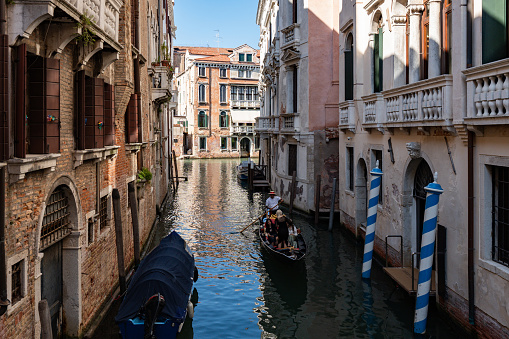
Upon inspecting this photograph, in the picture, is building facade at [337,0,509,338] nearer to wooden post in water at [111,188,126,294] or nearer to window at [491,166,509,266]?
window at [491,166,509,266]

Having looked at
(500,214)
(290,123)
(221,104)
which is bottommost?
(500,214)

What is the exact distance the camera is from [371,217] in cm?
1015

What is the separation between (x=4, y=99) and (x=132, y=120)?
6601 millimetres

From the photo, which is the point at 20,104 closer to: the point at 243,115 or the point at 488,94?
the point at 488,94

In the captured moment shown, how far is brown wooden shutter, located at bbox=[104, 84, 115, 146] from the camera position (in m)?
8.42

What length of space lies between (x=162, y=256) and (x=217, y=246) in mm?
5232

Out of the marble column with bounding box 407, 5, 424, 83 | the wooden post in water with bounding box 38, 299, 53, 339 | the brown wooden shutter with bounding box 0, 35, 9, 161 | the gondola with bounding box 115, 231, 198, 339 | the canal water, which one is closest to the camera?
the brown wooden shutter with bounding box 0, 35, 9, 161

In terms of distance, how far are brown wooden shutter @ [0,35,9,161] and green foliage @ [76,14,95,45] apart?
1.45 meters

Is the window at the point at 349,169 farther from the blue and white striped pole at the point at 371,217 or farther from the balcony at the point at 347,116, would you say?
the blue and white striped pole at the point at 371,217

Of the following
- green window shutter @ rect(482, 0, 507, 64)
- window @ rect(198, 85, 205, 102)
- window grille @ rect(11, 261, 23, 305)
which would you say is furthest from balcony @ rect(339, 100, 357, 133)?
window @ rect(198, 85, 205, 102)

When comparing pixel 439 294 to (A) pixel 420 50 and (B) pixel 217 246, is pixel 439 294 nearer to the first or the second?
(A) pixel 420 50

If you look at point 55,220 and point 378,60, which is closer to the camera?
point 55,220

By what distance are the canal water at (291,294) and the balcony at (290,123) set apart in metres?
3.77

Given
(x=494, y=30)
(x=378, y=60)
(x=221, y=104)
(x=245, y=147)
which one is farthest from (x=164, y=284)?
(x=245, y=147)
